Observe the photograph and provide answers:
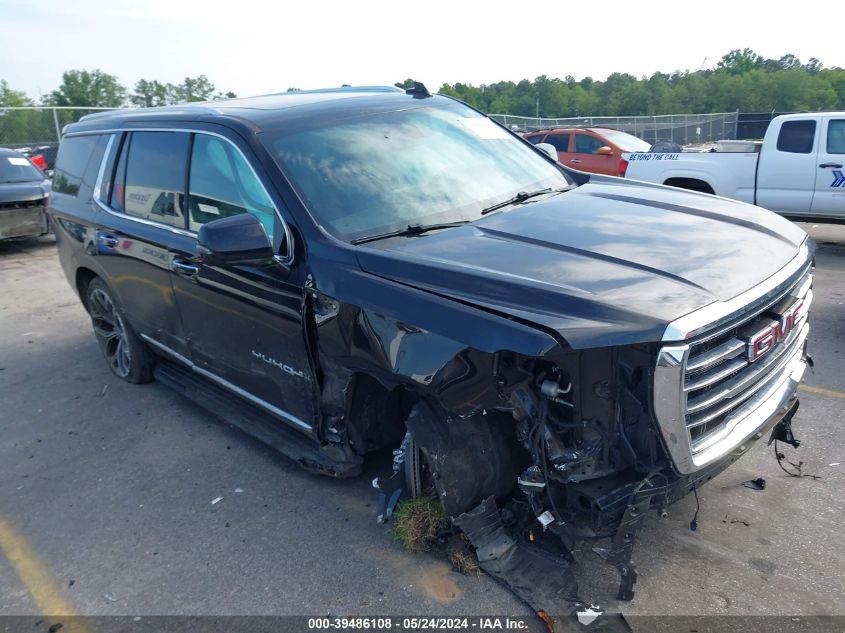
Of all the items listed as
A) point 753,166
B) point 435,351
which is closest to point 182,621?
point 435,351

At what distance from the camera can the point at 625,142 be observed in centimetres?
1497

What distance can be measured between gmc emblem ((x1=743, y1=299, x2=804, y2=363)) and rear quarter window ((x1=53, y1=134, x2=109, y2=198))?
14.9 feet

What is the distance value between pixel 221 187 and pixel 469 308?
1.89 m

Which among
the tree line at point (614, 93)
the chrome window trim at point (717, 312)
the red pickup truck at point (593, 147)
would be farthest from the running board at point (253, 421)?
the tree line at point (614, 93)

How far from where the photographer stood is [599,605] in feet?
9.24

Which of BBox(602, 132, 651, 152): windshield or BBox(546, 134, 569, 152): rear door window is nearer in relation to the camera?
BBox(602, 132, 651, 152): windshield

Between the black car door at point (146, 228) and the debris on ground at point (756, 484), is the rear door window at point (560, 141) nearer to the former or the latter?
the black car door at point (146, 228)

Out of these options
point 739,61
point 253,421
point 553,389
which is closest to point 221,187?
point 253,421

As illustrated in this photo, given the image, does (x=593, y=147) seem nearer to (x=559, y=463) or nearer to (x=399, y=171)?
(x=399, y=171)

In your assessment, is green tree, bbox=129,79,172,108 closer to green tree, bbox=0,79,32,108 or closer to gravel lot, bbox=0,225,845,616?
green tree, bbox=0,79,32,108

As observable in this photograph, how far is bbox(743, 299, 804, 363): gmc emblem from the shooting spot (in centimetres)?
277

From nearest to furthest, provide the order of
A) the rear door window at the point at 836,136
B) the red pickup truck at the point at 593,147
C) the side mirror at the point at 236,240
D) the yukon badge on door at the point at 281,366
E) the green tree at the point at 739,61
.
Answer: the side mirror at the point at 236,240 → the yukon badge on door at the point at 281,366 → the rear door window at the point at 836,136 → the red pickup truck at the point at 593,147 → the green tree at the point at 739,61

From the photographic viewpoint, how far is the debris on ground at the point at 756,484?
142 inches

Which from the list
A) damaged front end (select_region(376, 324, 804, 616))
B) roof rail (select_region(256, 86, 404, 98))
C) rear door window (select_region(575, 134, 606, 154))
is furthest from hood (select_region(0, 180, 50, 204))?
damaged front end (select_region(376, 324, 804, 616))
